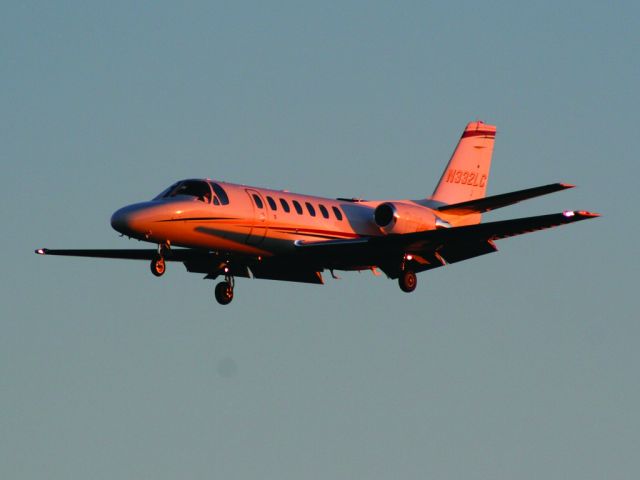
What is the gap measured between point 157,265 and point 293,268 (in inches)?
202

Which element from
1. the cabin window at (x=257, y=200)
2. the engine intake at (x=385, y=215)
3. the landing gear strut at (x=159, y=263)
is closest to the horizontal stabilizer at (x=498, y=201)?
the engine intake at (x=385, y=215)

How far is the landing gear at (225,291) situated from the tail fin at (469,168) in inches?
299

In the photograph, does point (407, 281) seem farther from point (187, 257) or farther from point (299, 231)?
point (187, 257)

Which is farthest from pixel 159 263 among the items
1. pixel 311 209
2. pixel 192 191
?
pixel 311 209

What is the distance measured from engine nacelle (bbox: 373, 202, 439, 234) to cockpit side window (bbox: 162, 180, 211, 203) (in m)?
5.48

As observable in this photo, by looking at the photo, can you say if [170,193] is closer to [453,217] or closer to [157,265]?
[157,265]

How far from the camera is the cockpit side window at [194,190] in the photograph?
117 feet

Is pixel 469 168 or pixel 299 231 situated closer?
pixel 299 231

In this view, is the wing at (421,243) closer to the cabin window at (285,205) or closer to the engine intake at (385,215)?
the engine intake at (385,215)

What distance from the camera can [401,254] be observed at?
3847cm

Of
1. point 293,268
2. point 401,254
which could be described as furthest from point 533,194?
point 293,268

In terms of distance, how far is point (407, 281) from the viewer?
3888 cm

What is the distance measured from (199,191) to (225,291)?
3.83 metres

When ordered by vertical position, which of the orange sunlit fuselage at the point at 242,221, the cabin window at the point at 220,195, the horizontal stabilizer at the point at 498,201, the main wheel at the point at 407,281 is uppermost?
the cabin window at the point at 220,195
